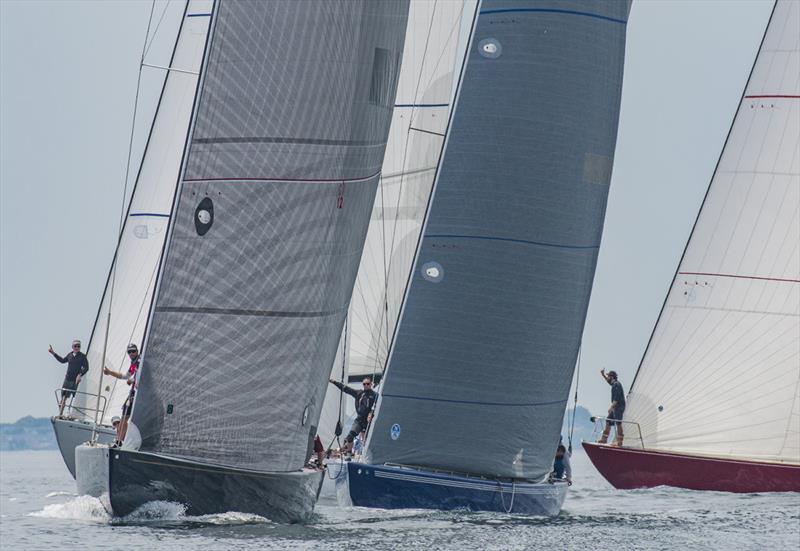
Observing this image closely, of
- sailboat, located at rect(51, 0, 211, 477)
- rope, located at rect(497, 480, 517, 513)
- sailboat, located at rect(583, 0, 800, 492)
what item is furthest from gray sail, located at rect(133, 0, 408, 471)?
sailboat, located at rect(583, 0, 800, 492)

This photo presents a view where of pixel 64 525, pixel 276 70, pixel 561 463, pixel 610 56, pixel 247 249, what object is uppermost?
pixel 610 56

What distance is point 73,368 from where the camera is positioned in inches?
1080

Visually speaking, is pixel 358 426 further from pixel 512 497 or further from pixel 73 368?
pixel 73 368

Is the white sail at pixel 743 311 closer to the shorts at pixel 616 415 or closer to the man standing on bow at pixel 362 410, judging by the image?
the shorts at pixel 616 415

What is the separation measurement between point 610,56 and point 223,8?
582cm

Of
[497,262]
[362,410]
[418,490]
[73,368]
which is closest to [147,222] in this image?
[73,368]

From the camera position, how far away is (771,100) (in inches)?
1068

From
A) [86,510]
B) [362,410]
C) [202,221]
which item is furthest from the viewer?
[362,410]

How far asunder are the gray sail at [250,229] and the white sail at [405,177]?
34.1ft

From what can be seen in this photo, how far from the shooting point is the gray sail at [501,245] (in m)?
20.5

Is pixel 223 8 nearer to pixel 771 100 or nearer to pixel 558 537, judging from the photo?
pixel 558 537

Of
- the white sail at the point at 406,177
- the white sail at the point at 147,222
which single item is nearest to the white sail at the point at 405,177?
the white sail at the point at 406,177

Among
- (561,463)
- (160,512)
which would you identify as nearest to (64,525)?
(160,512)

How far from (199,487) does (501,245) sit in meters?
5.31
